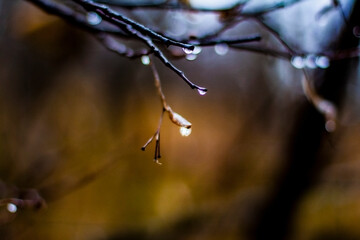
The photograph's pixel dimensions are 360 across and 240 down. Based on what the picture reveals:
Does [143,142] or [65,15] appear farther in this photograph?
[143,142]

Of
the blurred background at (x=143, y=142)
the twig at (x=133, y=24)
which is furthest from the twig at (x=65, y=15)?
the blurred background at (x=143, y=142)

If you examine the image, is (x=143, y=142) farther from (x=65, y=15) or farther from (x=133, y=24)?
(x=133, y=24)

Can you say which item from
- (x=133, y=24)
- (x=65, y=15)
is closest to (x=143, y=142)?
(x=65, y=15)

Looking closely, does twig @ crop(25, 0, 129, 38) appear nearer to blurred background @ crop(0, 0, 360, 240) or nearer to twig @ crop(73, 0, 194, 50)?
twig @ crop(73, 0, 194, 50)

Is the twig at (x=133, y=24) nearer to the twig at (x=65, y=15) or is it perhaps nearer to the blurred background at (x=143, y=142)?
the twig at (x=65, y=15)

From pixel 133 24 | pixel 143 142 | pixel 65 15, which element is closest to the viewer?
pixel 133 24

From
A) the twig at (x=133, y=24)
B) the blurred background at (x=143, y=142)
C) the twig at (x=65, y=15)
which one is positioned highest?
the blurred background at (x=143, y=142)

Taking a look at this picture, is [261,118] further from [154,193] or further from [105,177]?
[105,177]

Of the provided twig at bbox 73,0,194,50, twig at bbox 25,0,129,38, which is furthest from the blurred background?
twig at bbox 73,0,194,50
